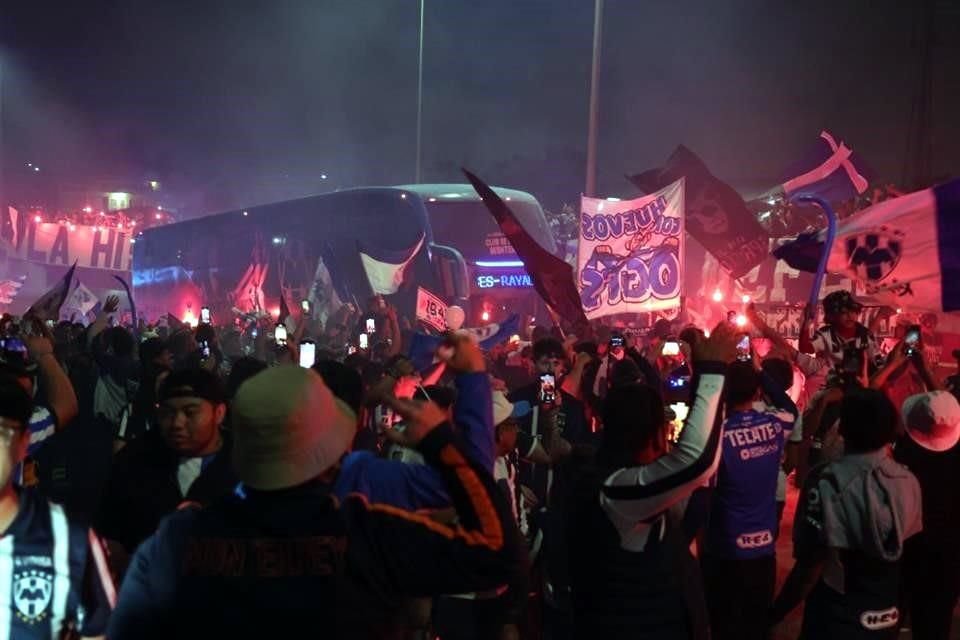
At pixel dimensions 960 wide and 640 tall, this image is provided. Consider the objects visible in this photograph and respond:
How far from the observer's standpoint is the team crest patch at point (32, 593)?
2.37 m

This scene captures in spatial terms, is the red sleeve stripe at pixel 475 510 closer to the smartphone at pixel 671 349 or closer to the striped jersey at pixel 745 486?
the striped jersey at pixel 745 486

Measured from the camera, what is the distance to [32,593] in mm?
2379

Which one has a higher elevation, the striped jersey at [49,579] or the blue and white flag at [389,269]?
the blue and white flag at [389,269]

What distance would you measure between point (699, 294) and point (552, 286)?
20799mm

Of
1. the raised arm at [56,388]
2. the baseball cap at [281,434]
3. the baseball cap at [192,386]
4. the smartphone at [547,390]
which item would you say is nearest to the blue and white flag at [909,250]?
the smartphone at [547,390]

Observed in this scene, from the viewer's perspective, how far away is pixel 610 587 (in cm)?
301

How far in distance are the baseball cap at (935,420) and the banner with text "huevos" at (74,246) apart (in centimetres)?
5062

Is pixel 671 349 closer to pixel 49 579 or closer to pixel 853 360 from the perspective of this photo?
pixel 853 360

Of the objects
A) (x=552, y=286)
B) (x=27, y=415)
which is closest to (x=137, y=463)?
(x=27, y=415)

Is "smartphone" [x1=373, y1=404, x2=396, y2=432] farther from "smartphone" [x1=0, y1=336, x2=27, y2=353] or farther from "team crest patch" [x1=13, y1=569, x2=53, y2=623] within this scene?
"team crest patch" [x1=13, y1=569, x2=53, y2=623]

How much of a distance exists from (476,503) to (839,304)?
518 cm

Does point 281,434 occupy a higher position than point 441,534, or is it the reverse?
point 281,434

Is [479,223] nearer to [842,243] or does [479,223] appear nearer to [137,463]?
[842,243]

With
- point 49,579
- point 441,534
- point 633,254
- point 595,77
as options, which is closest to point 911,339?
point 441,534
